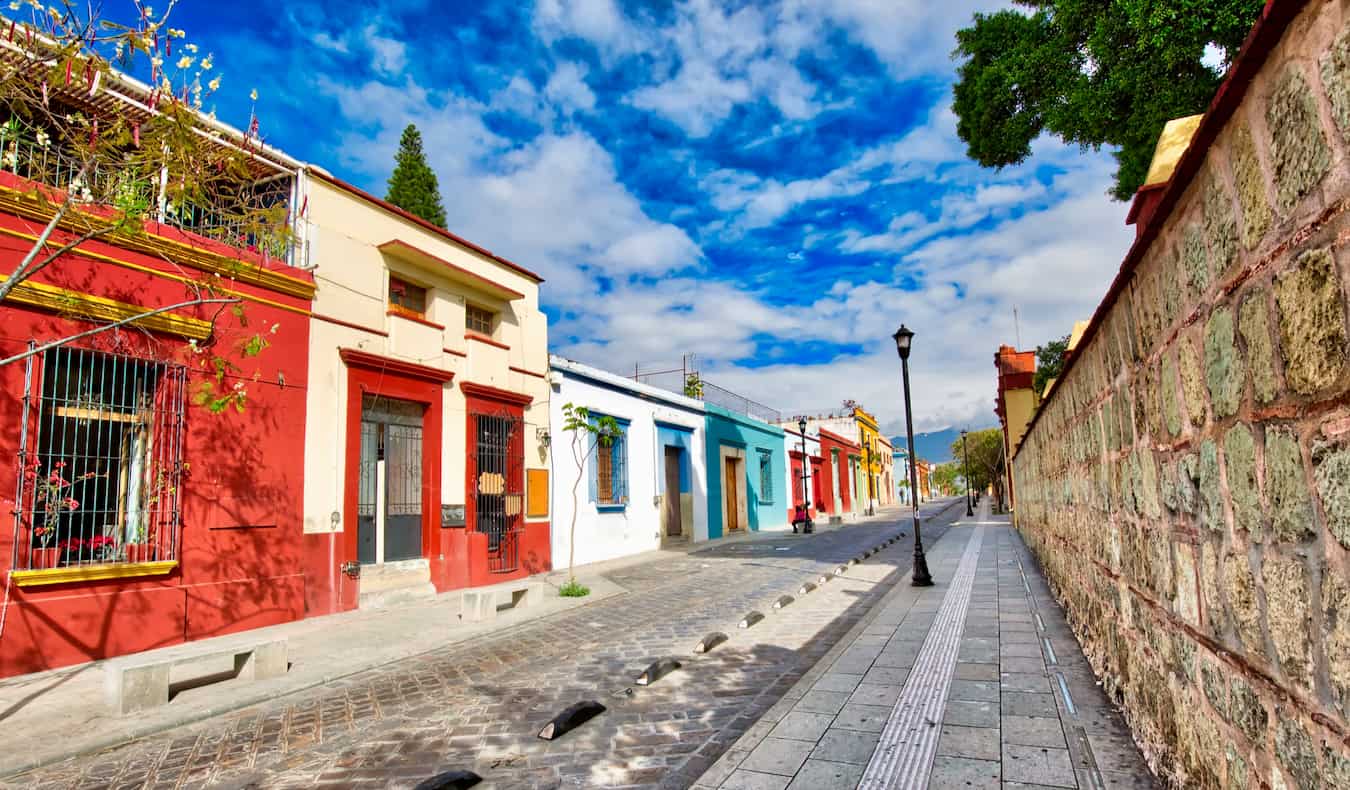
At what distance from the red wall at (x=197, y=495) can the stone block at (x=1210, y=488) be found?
7982mm

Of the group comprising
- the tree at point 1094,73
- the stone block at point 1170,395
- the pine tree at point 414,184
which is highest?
the pine tree at point 414,184

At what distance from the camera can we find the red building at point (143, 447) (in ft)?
21.7

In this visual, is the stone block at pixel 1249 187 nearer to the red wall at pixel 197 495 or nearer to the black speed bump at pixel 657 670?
the black speed bump at pixel 657 670

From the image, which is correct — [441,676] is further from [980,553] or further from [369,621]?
[980,553]

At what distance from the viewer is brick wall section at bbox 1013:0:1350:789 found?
1510 millimetres

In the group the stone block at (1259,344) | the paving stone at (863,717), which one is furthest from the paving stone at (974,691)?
the stone block at (1259,344)

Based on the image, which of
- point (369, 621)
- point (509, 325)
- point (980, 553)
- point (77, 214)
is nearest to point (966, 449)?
point (980, 553)

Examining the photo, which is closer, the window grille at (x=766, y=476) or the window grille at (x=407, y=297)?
the window grille at (x=407, y=297)

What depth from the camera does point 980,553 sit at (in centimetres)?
1418

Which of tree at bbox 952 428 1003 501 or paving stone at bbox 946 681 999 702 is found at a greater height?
tree at bbox 952 428 1003 501

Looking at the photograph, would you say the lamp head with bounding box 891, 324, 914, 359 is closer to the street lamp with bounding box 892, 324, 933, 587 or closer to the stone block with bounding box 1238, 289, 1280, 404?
the street lamp with bounding box 892, 324, 933, 587

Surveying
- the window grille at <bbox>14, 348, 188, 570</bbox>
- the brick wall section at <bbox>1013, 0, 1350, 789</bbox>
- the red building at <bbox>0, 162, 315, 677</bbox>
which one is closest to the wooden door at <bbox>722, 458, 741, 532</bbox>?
the red building at <bbox>0, 162, 315, 677</bbox>

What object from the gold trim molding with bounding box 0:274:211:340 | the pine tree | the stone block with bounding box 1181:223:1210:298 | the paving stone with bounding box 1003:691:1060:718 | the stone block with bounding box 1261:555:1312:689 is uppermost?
the pine tree

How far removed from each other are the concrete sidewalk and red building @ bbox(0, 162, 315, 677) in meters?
6.35
